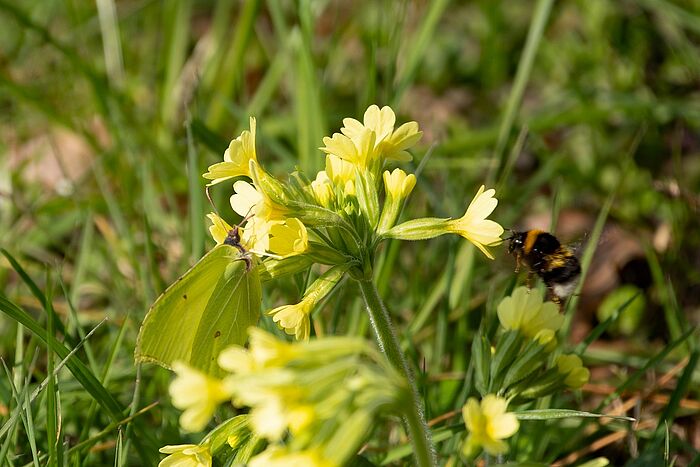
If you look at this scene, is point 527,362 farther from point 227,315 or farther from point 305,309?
point 227,315

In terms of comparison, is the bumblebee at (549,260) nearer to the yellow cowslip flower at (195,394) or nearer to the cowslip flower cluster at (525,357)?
the cowslip flower cluster at (525,357)

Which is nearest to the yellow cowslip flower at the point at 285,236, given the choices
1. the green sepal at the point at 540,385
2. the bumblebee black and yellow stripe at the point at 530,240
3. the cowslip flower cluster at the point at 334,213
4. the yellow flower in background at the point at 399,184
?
the cowslip flower cluster at the point at 334,213

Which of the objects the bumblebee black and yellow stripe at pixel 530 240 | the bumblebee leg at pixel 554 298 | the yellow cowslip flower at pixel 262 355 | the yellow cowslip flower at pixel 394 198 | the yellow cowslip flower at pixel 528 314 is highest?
the yellow cowslip flower at pixel 262 355

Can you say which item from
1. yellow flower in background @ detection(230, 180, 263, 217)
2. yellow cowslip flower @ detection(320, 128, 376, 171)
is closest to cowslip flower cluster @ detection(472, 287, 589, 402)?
yellow cowslip flower @ detection(320, 128, 376, 171)

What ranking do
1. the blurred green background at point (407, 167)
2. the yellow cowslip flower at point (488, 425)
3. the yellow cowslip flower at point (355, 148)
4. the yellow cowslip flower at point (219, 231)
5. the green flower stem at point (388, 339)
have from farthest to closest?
the blurred green background at point (407, 167) → the yellow cowslip flower at point (219, 231) → the yellow cowslip flower at point (355, 148) → the green flower stem at point (388, 339) → the yellow cowslip flower at point (488, 425)

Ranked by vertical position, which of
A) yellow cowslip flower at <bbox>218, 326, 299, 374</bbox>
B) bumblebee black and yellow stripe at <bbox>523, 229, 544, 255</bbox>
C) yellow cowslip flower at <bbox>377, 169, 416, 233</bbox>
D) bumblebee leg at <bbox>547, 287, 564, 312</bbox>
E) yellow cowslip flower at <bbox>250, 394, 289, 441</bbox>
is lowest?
bumblebee leg at <bbox>547, 287, 564, 312</bbox>

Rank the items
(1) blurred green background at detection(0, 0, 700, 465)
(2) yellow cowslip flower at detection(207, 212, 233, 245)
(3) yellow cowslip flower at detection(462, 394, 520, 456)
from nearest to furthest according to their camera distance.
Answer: (3) yellow cowslip flower at detection(462, 394, 520, 456), (2) yellow cowslip flower at detection(207, 212, 233, 245), (1) blurred green background at detection(0, 0, 700, 465)

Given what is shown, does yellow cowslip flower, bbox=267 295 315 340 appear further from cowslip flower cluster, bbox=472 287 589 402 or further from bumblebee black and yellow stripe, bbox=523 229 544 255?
bumblebee black and yellow stripe, bbox=523 229 544 255
